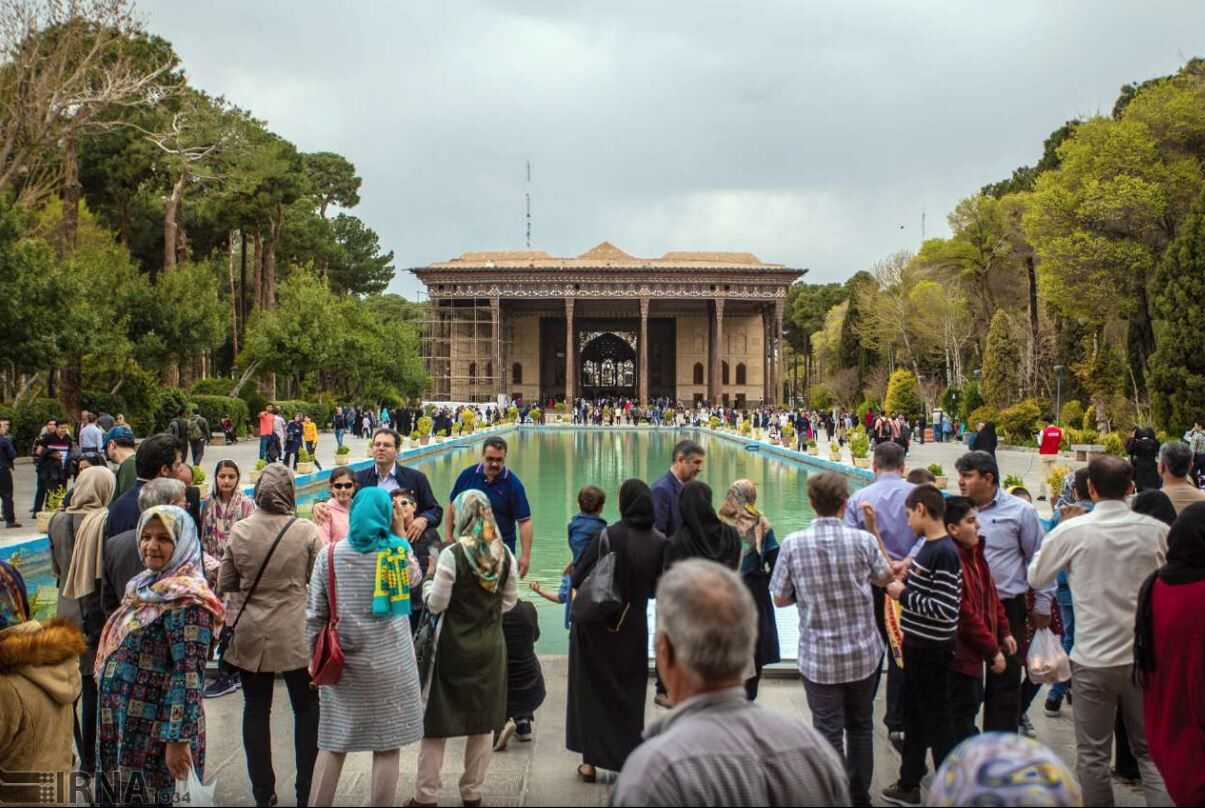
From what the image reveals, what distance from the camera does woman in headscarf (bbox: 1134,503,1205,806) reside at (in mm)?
2938

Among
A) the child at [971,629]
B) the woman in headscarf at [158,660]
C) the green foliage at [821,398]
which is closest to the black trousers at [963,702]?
the child at [971,629]

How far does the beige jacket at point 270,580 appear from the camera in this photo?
12.4ft

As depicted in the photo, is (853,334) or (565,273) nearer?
(853,334)

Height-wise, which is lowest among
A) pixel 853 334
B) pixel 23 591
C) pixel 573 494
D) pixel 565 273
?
pixel 573 494

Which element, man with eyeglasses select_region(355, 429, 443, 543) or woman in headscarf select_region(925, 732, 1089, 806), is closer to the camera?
woman in headscarf select_region(925, 732, 1089, 806)

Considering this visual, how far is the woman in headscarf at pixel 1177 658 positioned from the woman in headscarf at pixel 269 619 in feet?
9.30

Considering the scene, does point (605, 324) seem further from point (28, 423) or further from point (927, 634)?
point (927, 634)

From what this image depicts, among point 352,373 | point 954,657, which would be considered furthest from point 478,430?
point 954,657

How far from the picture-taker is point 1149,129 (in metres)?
26.1

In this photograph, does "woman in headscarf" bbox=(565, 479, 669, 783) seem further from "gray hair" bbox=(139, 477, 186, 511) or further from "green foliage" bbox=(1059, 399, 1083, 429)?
"green foliage" bbox=(1059, 399, 1083, 429)

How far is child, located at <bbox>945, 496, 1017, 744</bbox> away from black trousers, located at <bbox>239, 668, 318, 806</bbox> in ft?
7.79

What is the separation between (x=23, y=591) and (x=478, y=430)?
36.1m

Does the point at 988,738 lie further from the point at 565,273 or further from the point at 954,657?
the point at 565,273

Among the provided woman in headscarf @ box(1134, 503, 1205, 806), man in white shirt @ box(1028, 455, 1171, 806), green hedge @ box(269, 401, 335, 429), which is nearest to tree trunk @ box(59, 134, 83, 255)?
green hedge @ box(269, 401, 335, 429)
